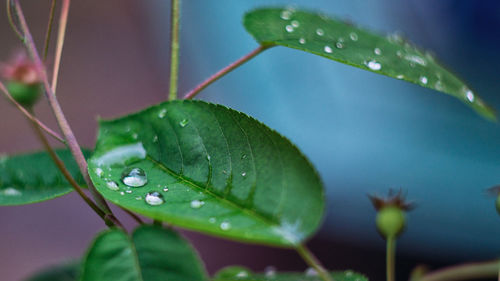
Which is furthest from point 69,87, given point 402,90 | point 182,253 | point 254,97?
point 182,253

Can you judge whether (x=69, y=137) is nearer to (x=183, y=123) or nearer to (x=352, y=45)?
(x=183, y=123)

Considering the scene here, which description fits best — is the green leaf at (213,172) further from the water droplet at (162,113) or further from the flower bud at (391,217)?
the flower bud at (391,217)

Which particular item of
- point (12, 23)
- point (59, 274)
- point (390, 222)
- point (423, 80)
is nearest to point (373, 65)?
point (423, 80)

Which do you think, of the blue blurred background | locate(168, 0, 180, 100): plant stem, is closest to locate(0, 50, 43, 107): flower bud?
locate(168, 0, 180, 100): plant stem

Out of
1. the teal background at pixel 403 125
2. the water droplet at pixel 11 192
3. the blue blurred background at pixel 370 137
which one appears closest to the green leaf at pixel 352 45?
the water droplet at pixel 11 192

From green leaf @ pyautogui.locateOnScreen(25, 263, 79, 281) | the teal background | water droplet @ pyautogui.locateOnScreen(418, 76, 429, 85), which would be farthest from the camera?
the teal background

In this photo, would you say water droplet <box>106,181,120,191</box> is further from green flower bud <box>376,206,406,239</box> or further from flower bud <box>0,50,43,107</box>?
green flower bud <box>376,206,406,239</box>
